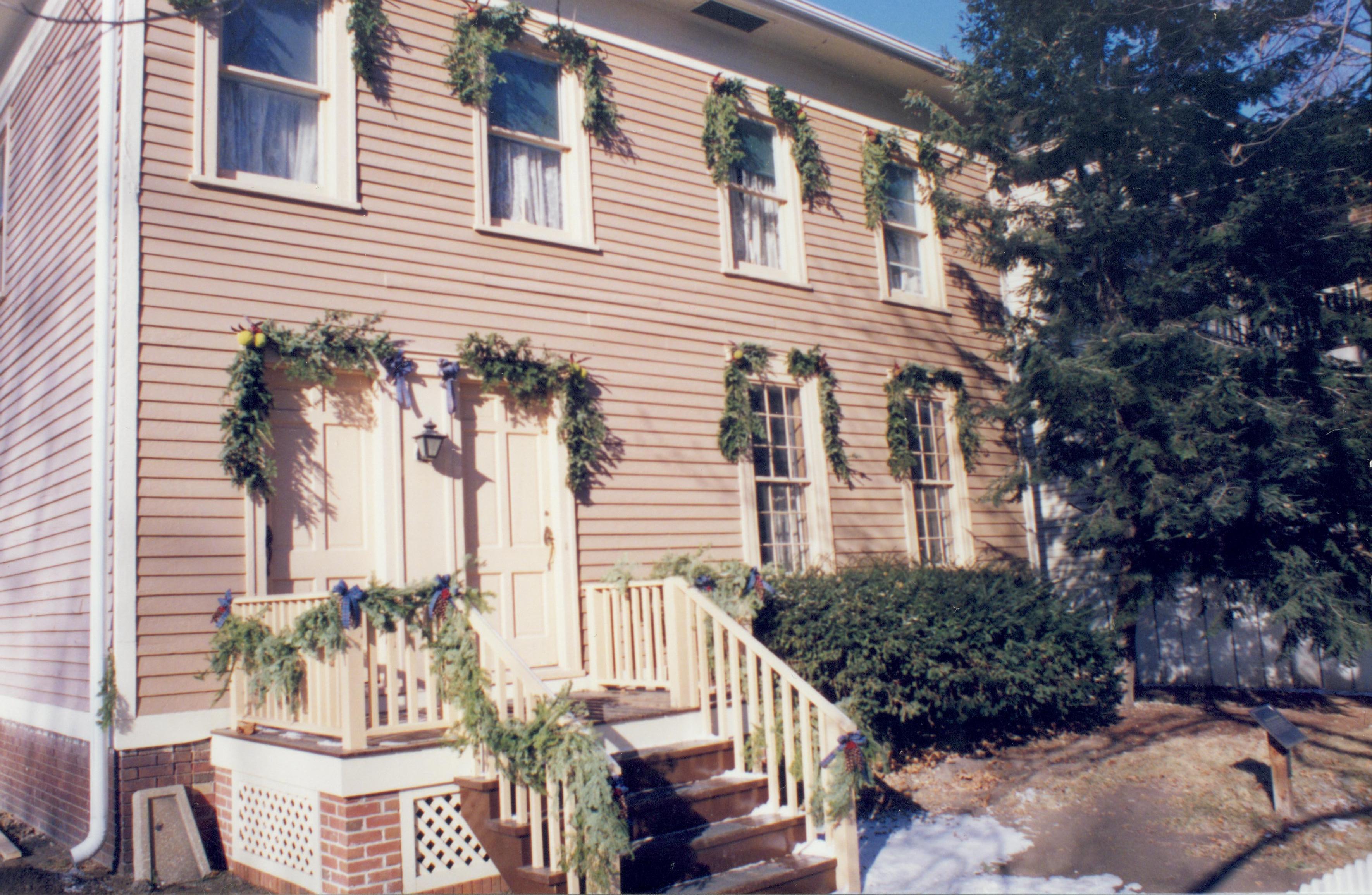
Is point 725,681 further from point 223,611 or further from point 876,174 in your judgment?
point 876,174

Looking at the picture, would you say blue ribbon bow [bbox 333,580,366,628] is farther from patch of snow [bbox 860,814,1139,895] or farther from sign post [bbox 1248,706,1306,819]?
sign post [bbox 1248,706,1306,819]

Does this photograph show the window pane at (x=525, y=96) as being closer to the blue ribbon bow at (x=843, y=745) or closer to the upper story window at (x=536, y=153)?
the upper story window at (x=536, y=153)

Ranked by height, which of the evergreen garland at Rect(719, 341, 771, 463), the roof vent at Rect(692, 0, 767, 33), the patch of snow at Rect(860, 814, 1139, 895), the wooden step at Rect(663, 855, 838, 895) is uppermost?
the roof vent at Rect(692, 0, 767, 33)

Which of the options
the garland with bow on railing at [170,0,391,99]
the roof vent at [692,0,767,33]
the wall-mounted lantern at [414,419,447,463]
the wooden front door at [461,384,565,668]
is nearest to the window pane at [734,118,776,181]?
the roof vent at [692,0,767,33]

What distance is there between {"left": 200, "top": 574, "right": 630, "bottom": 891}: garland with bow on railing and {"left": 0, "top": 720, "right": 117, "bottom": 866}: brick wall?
114 centimetres

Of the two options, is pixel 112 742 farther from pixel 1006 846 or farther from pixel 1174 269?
pixel 1174 269

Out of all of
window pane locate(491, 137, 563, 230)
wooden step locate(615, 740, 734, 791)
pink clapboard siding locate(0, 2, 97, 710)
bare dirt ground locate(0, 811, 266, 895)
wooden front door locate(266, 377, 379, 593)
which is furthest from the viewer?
window pane locate(491, 137, 563, 230)

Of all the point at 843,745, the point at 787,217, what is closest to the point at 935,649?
the point at 843,745

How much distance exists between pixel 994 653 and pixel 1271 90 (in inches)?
242

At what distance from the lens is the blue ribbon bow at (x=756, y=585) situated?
702 centimetres

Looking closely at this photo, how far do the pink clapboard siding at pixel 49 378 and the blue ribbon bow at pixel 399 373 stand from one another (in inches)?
71.9

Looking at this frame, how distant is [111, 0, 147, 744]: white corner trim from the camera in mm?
5863

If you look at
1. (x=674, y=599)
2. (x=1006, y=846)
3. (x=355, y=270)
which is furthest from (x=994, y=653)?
(x=355, y=270)

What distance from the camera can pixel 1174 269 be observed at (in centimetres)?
937
